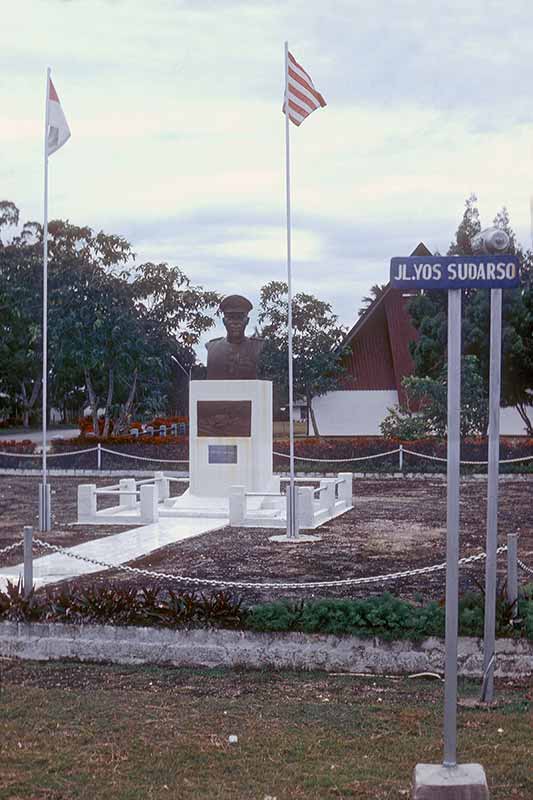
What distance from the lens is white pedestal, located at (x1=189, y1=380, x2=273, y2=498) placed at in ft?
60.3

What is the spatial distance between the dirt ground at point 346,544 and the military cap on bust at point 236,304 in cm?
438

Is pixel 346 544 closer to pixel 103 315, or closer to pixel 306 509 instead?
pixel 306 509

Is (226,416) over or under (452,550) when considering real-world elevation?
over

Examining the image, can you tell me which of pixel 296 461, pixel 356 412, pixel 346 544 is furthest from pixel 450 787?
pixel 356 412

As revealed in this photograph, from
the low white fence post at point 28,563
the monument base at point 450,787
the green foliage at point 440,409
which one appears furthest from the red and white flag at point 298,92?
the green foliage at point 440,409

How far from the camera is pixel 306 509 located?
1614 cm

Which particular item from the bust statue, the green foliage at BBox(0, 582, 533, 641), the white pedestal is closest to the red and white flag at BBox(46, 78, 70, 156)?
the bust statue

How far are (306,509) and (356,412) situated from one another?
28.4 meters

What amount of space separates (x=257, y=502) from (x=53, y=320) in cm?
1762

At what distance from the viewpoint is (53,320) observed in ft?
109

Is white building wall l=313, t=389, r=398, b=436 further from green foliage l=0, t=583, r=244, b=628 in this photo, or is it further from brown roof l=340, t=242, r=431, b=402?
green foliage l=0, t=583, r=244, b=628

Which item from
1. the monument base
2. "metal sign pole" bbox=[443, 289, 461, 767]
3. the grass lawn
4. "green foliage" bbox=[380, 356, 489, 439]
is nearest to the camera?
the monument base

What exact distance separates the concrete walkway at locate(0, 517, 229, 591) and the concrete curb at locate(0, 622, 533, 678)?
1.77 m

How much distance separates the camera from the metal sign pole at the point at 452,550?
16.5ft
